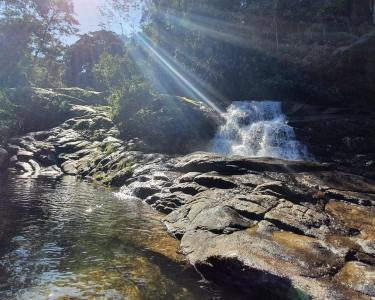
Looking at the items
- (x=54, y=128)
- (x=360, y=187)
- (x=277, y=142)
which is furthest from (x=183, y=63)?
(x=360, y=187)

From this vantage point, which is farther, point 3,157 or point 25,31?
point 25,31

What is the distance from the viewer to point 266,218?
13609 millimetres

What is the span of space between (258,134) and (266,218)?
20.7m

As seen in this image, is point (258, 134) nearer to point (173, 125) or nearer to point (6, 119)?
point (173, 125)

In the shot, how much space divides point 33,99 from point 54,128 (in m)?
5.95

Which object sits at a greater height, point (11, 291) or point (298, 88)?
point (298, 88)

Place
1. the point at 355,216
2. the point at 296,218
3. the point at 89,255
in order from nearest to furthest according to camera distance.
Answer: the point at 89,255 < the point at 296,218 < the point at 355,216

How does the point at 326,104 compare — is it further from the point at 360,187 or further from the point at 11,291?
the point at 11,291

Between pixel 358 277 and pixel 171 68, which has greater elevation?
pixel 171 68

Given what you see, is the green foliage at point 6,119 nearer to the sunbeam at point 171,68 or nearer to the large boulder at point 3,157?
the large boulder at point 3,157

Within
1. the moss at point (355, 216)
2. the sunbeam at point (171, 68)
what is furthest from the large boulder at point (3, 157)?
the moss at point (355, 216)

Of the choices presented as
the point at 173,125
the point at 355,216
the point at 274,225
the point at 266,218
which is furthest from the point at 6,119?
the point at 355,216

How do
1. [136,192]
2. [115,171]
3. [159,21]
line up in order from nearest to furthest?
1. [136,192]
2. [115,171]
3. [159,21]

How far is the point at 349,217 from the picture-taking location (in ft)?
45.5
